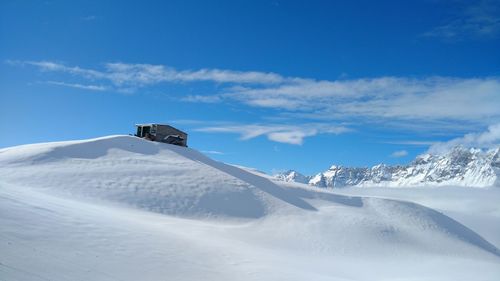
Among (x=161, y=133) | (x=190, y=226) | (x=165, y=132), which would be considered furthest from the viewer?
(x=165, y=132)

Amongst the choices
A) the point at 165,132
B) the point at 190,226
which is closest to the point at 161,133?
the point at 165,132

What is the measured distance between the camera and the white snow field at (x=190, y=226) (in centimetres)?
1417

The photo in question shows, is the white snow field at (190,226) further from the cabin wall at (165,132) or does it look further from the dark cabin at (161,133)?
the cabin wall at (165,132)

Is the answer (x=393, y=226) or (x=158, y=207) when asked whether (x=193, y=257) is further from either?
(x=393, y=226)

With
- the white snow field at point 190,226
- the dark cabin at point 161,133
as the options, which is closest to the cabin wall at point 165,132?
the dark cabin at point 161,133

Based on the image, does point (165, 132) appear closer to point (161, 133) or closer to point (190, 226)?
point (161, 133)

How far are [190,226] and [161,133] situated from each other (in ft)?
85.4

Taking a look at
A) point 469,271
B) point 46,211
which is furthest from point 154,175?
point 469,271

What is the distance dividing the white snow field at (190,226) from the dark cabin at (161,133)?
9.82 ft

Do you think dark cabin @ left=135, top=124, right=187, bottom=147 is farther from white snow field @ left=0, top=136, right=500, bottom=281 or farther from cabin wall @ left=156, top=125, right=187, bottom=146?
white snow field @ left=0, top=136, right=500, bottom=281

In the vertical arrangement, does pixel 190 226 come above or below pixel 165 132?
below

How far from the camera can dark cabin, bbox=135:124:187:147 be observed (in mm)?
51281

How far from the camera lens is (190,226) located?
27.4 m

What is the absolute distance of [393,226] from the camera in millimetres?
38250
